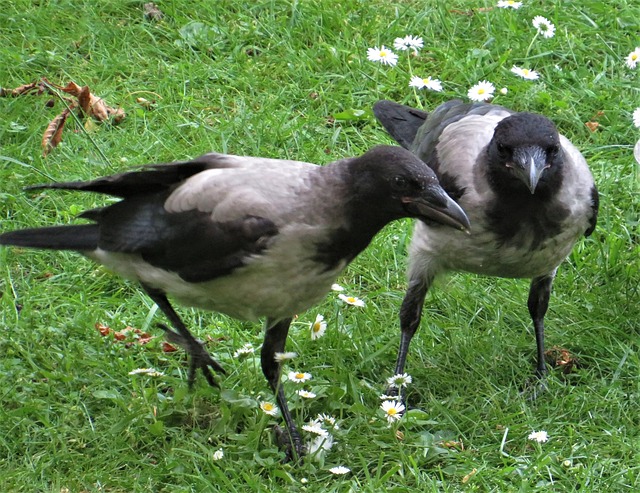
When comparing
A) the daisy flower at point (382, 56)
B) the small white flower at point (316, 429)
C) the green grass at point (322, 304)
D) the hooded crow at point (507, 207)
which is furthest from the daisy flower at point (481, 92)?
the small white flower at point (316, 429)

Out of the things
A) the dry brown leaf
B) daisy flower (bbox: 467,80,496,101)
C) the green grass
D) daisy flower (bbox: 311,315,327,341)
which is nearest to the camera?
the green grass

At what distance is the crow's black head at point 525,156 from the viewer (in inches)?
175

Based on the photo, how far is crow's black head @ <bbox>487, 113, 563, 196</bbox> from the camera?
445 cm

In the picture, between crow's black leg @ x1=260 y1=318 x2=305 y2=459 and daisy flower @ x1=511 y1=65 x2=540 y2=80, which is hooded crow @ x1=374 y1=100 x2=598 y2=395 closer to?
crow's black leg @ x1=260 y1=318 x2=305 y2=459

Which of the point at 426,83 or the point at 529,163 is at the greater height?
the point at 529,163

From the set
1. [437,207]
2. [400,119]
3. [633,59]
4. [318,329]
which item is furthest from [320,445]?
[633,59]

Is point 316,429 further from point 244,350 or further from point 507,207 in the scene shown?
point 507,207

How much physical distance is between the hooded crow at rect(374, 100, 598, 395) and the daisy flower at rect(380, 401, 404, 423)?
42 centimetres

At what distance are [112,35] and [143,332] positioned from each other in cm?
278

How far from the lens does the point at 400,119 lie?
5855 mm

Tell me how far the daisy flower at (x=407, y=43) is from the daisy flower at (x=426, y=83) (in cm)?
26

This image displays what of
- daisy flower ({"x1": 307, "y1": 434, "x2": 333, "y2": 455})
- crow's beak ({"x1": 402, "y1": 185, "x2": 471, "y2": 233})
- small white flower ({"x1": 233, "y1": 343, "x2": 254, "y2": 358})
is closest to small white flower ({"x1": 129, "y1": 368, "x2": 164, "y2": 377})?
small white flower ({"x1": 233, "y1": 343, "x2": 254, "y2": 358})

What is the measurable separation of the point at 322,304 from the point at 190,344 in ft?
3.37

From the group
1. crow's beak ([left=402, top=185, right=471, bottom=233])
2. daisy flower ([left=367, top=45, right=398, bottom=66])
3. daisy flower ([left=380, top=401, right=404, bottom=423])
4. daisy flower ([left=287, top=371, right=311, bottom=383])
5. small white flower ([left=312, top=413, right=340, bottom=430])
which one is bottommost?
small white flower ([left=312, top=413, right=340, bottom=430])
